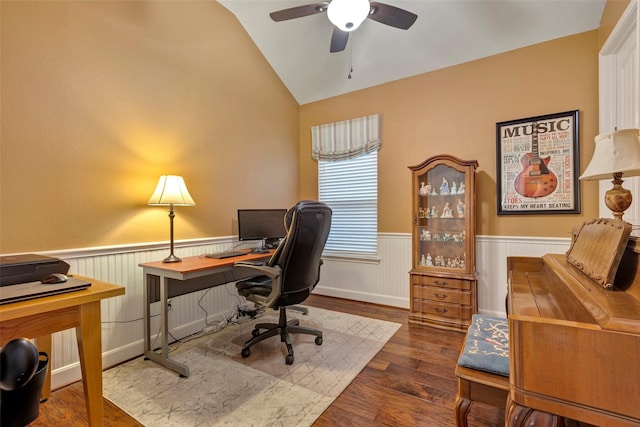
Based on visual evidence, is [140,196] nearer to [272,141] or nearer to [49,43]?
Answer: [49,43]

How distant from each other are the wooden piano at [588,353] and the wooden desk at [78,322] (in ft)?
5.22

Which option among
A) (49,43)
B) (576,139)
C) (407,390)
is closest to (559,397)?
(407,390)

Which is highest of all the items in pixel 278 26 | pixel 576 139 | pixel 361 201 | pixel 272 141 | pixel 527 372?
pixel 278 26

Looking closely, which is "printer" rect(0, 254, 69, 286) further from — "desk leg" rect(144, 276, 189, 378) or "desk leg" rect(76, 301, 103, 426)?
"desk leg" rect(144, 276, 189, 378)

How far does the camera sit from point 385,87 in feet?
11.2

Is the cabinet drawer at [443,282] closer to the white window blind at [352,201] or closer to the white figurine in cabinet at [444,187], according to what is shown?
the white window blind at [352,201]

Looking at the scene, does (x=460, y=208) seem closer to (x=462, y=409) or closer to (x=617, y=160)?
(x=617, y=160)

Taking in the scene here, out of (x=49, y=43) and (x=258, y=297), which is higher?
(x=49, y=43)

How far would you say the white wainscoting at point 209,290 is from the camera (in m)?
1.92

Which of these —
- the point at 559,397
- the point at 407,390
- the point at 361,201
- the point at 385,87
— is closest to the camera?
the point at 559,397

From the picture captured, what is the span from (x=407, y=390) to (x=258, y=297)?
119 cm

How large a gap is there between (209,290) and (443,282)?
2294 mm

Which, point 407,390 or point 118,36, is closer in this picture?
point 407,390

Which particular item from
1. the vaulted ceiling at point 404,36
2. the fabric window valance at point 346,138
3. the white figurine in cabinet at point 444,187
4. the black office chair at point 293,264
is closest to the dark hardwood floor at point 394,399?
the black office chair at point 293,264
